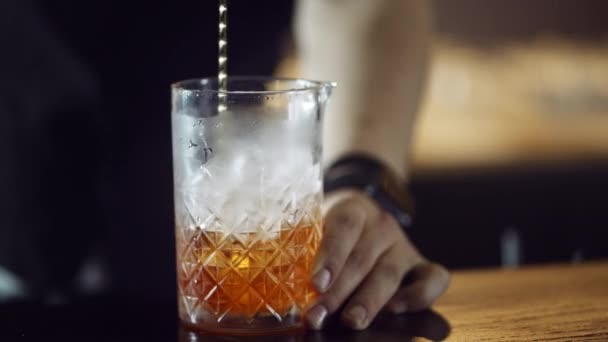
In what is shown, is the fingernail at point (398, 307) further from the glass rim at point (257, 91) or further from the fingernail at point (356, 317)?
the glass rim at point (257, 91)

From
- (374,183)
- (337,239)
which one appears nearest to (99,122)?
(374,183)

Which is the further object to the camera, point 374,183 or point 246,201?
point 374,183

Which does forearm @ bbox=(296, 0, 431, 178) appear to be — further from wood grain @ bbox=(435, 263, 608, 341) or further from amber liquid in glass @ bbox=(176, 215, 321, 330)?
amber liquid in glass @ bbox=(176, 215, 321, 330)

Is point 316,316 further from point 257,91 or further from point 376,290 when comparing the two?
point 257,91

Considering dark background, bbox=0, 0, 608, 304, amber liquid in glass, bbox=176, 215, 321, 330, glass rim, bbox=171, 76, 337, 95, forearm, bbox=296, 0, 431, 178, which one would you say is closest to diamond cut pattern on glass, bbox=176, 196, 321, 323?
amber liquid in glass, bbox=176, 215, 321, 330

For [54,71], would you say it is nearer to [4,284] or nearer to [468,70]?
[4,284]

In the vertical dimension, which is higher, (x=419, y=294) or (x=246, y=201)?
(x=246, y=201)

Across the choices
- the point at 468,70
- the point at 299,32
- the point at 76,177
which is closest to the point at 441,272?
the point at 299,32
